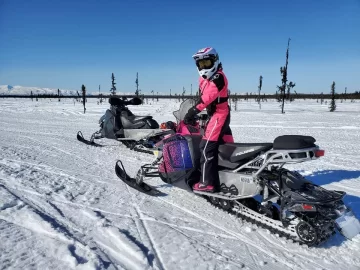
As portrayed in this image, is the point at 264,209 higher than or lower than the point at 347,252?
higher

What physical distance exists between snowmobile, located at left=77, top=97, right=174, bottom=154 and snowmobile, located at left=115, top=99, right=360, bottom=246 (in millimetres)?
2905

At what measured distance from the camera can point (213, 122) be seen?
3668 mm

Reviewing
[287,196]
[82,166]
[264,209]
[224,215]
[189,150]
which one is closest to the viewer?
[287,196]

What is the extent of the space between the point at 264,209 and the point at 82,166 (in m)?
3.67

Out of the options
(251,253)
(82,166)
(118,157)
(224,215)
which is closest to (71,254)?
(251,253)

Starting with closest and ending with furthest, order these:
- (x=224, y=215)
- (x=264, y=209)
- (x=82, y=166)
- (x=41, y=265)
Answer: (x=41, y=265) < (x=264, y=209) < (x=224, y=215) < (x=82, y=166)

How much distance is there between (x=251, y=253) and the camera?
2758 millimetres

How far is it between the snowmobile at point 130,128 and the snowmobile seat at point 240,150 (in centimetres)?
334

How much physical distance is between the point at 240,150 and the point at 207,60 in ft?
3.90

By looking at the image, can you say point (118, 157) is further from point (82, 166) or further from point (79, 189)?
point (79, 189)

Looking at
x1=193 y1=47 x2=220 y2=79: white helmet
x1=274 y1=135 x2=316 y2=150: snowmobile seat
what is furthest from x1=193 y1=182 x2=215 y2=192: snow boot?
x1=193 y1=47 x2=220 y2=79: white helmet

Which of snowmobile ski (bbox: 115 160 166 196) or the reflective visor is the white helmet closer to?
the reflective visor

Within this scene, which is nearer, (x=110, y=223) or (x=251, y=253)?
(x=251, y=253)

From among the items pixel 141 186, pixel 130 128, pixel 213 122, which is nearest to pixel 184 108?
pixel 213 122
